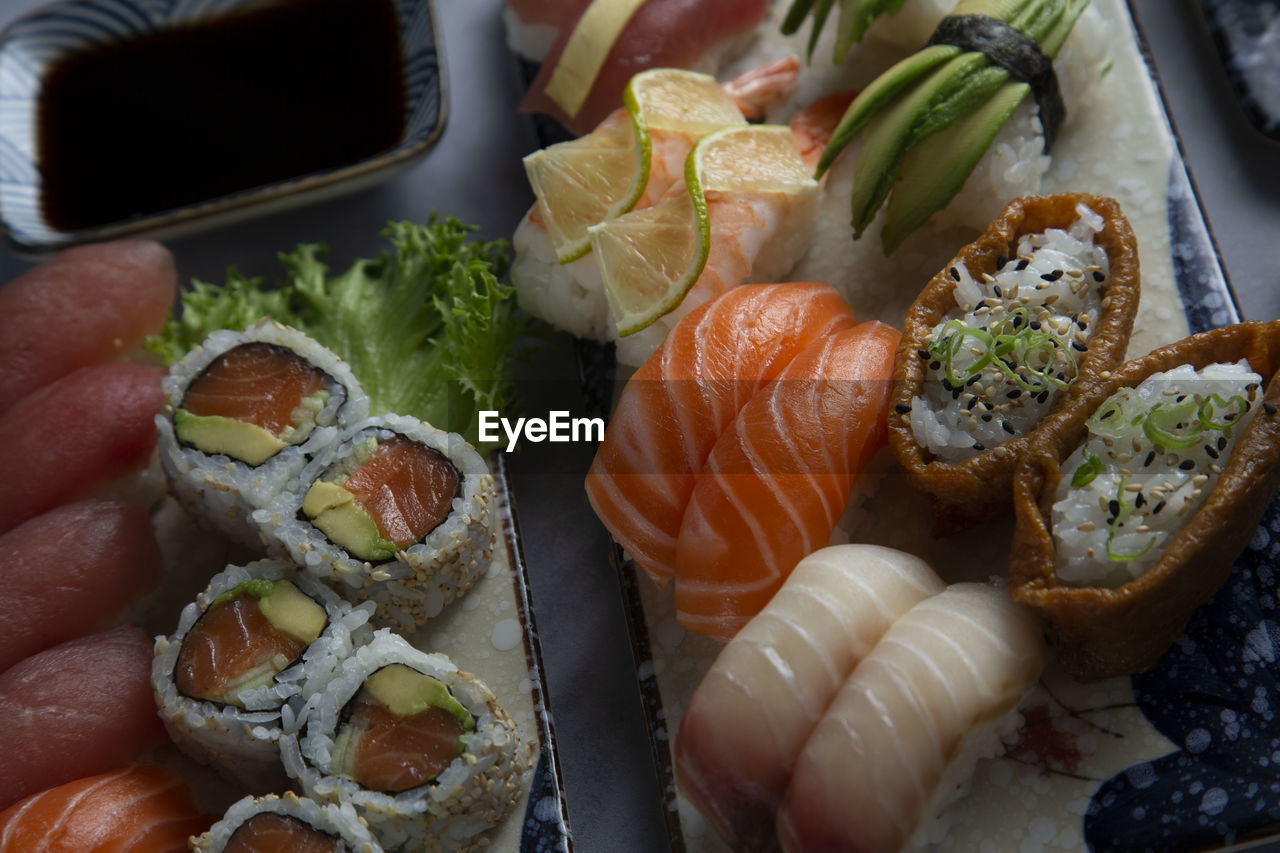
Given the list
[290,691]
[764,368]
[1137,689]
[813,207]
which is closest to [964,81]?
[813,207]

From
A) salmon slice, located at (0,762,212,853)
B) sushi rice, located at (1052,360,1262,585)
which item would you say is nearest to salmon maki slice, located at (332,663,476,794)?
salmon slice, located at (0,762,212,853)

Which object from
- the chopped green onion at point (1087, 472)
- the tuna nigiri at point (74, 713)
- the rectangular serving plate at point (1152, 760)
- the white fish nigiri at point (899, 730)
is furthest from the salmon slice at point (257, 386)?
the chopped green onion at point (1087, 472)

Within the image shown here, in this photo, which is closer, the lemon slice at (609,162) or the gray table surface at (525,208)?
the gray table surface at (525,208)

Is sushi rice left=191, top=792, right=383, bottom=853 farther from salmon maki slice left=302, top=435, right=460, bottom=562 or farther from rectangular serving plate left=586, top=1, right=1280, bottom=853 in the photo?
rectangular serving plate left=586, top=1, right=1280, bottom=853

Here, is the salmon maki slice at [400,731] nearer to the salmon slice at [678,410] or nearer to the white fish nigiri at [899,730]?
the salmon slice at [678,410]

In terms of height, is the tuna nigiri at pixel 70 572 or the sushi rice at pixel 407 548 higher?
the sushi rice at pixel 407 548
